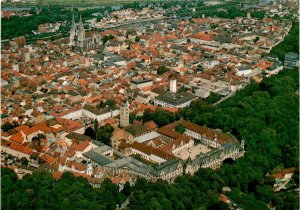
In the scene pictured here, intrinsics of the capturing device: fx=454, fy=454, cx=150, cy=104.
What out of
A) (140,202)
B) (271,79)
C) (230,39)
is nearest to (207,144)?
(140,202)

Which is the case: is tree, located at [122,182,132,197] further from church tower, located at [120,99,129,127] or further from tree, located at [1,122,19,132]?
tree, located at [1,122,19,132]

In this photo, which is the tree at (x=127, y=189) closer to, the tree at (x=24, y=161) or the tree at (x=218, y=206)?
the tree at (x=218, y=206)

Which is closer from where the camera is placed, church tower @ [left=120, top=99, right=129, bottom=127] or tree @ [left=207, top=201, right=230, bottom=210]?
tree @ [left=207, top=201, right=230, bottom=210]

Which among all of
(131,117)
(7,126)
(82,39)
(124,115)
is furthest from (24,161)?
(82,39)

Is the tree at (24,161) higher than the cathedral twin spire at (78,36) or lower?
higher

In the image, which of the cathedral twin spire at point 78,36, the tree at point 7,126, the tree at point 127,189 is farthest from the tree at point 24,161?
the cathedral twin spire at point 78,36

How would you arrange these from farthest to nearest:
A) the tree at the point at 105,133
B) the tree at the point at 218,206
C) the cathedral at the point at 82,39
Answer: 1. the cathedral at the point at 82,39
2. the tree at the point at 105,133
3. the tree at the point at 218,206

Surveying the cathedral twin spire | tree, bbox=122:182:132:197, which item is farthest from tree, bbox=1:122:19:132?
the cathedral twin spire

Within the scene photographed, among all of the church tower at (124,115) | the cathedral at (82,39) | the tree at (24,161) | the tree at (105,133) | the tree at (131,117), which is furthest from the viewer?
the cathedral at (82,39)

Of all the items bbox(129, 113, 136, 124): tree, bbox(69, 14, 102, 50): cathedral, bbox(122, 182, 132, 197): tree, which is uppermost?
bbox(122, 182, 132, 197): tree
